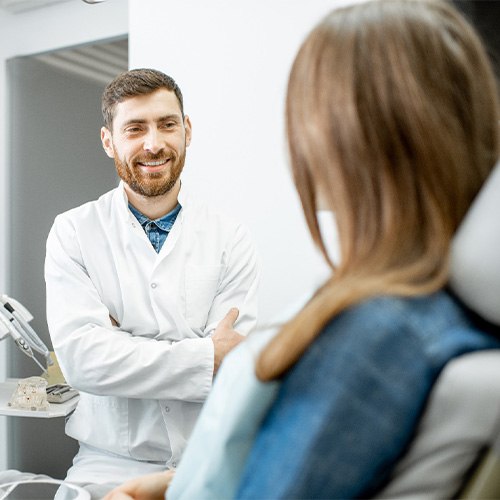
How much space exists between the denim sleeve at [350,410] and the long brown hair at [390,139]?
0.15 feet

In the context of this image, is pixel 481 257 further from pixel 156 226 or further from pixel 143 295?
pixel 156 226

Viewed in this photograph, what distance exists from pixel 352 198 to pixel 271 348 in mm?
166

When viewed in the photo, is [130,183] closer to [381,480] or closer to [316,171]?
[316,171]

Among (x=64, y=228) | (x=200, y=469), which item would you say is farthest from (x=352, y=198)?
(x=64, y=228)

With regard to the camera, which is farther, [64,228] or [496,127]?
[64,228]

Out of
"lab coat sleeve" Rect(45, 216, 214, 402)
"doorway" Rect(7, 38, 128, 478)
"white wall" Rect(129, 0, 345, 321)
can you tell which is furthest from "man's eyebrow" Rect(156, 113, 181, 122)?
"doorway" Rect(7, 38, 128, 478)

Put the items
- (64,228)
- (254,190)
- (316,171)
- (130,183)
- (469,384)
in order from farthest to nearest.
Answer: (254,190), (130,183), (64,228), (316,171), (469,384)

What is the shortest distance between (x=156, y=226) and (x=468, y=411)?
1524 millimetres

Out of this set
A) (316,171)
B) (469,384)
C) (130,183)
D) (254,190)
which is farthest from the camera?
(254,190)

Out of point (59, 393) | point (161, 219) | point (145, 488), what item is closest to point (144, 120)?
point (161, 219)

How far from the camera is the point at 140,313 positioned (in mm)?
1746

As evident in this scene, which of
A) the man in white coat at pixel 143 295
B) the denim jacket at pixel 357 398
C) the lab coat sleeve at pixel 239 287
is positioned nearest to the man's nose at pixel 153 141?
the man in white coat at pixel 143 295

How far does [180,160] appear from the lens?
1963mm

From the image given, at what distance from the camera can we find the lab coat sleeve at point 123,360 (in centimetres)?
158
